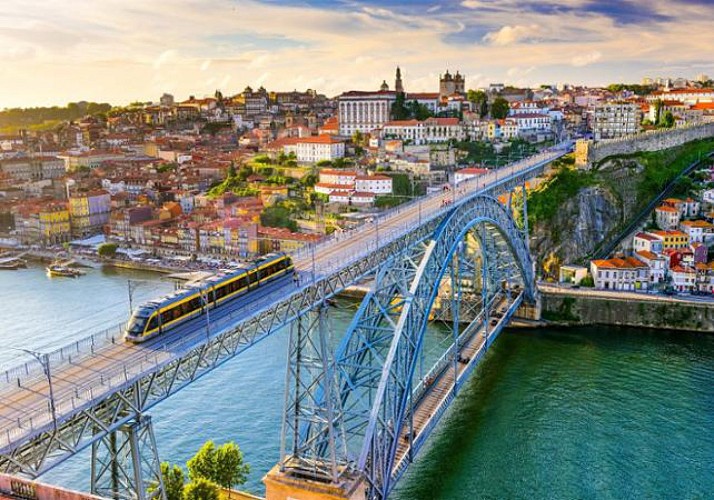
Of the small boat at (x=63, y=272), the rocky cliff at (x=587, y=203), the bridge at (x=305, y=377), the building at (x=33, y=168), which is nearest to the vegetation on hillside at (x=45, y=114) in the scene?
the building at (x=33, y=168)

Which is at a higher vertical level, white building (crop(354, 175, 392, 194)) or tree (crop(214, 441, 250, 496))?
white building (crop(354, 175, 392, 194))

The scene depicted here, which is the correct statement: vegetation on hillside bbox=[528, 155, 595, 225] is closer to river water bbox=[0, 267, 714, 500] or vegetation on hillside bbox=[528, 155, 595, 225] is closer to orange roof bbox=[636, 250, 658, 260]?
orange roof bbox=[636, 250, 658, 260]

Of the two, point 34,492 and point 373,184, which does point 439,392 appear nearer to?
point 34,492

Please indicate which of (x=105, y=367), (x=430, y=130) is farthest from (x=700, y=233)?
(x=105, y=367)

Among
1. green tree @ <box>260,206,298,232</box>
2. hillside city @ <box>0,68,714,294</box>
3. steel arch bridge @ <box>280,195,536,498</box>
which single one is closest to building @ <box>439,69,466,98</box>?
hillside city @ <box>0,68,714,294</box>

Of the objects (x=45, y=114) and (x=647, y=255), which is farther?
(x=45, y=114)

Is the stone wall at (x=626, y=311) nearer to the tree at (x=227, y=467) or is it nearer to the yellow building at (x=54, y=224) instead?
the tree at (x=227, y=467)
